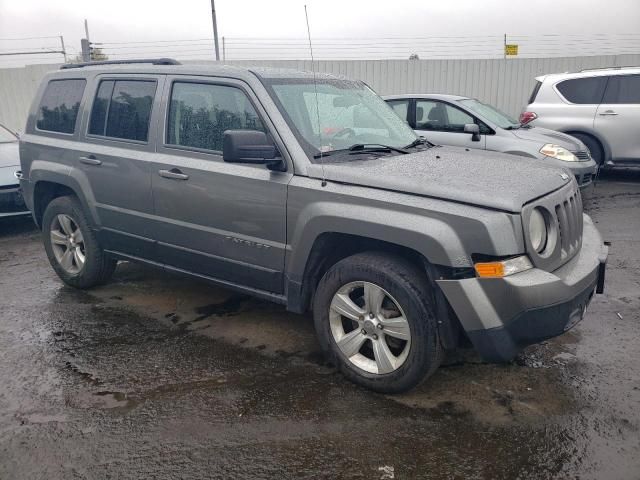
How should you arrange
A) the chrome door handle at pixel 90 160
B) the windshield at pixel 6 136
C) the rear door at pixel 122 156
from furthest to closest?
1. the windshield at pixel 6 136
2. the chrome door handle at pixel 90 160
3. the rear door at pixel 122 156

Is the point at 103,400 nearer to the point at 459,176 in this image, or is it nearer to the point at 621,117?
the point at 459,176

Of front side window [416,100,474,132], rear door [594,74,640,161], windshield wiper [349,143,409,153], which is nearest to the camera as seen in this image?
windshield wiper [349,143,409,153]

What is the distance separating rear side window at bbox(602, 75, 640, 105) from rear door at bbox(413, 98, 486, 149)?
3.16m

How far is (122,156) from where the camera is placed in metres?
4.41

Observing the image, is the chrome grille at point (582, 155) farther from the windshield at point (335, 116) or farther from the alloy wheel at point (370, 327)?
the alloy wheel at point (370, 327)

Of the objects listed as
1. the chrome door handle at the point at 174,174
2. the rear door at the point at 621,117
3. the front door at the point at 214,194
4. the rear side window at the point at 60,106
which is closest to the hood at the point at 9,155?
the rear side window at the point at 60,106

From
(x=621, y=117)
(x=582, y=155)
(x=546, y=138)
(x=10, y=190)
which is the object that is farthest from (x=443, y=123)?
(x=10, y=190)

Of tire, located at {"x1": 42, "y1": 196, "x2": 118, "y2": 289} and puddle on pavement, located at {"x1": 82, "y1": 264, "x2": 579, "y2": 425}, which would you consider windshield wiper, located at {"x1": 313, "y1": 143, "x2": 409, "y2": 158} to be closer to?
puddle on pavement, located at {"x1": 82, "y1": 264, "x2": 579, "y2": 425}

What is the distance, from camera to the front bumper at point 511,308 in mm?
2912

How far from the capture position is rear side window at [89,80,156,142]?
14.3 ft

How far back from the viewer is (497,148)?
775cm

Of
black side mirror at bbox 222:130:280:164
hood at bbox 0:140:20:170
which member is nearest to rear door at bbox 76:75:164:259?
black side mirror at bbox 222:130:280:164

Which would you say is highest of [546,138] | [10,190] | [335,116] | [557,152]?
[335,116]

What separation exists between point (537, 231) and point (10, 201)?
637cm
